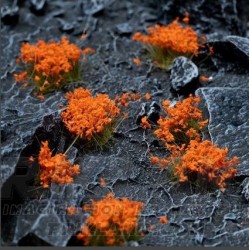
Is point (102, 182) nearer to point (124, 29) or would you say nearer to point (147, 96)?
Result: point (147, 96)

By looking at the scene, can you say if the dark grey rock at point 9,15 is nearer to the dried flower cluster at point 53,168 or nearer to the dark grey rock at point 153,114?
the dark grey rock at point 153,114

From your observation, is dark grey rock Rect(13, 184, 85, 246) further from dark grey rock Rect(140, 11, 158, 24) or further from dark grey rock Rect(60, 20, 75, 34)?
dark grey rock Rect(140, 11, 158, 24)

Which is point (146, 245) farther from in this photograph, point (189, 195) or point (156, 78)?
point (156, 78)

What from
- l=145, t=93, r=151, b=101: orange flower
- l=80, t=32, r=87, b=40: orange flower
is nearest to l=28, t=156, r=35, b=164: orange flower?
l=145, t=93, r=151, b=101: orange flower

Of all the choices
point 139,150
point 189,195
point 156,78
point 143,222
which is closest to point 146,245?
point 143,222

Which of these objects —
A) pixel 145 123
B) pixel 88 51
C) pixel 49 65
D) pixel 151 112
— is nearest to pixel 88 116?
pixel 145 123
